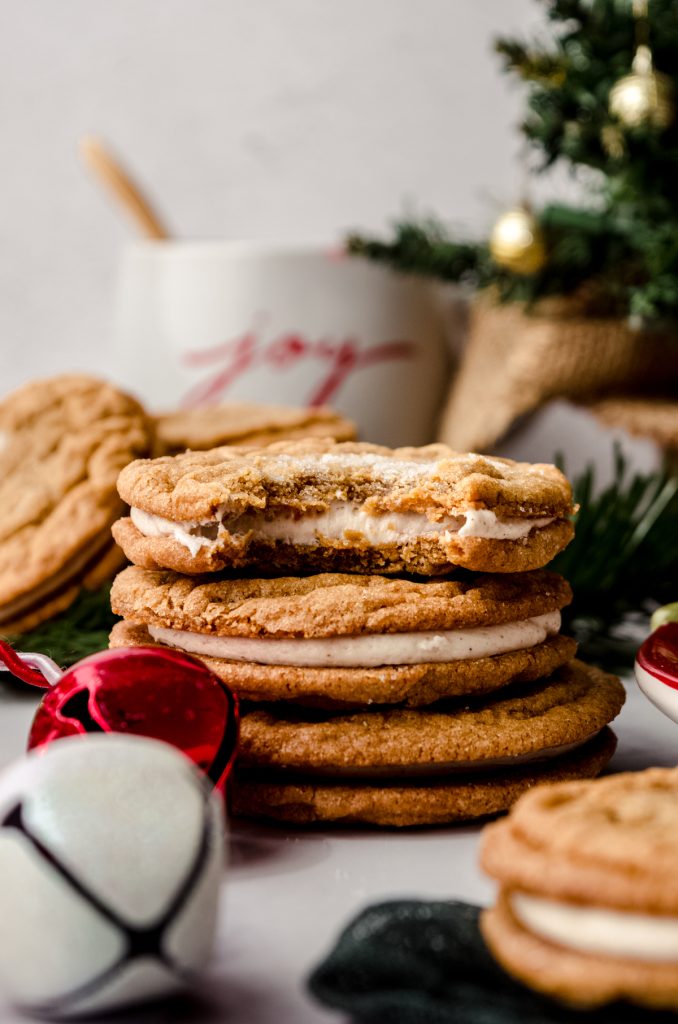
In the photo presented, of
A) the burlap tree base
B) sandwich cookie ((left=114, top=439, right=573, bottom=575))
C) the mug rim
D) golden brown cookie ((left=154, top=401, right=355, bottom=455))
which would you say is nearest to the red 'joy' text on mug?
the mug rim

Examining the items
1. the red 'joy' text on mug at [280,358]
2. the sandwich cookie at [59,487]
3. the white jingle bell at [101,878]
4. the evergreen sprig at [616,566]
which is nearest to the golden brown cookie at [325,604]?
the white jingle bell at [101,878]

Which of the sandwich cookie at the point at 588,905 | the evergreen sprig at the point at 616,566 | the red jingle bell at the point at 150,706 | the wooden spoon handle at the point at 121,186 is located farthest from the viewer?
the wooden spoon handle at the point at 121,186

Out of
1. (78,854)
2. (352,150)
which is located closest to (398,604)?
(78,854)

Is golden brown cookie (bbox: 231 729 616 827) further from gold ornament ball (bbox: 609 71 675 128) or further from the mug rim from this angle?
the mug rim

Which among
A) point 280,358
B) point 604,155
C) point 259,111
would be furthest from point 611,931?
point 259,111

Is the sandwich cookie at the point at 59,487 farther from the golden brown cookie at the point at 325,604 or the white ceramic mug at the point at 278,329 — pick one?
the white ceramic mug at the point at 278,329

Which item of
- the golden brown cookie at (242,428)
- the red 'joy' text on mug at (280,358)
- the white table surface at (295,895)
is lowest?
the red 'joy' text on mug at (280,358)
